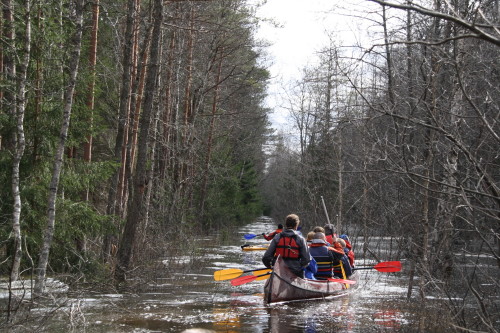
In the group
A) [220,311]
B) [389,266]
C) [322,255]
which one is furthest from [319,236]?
[220,311]

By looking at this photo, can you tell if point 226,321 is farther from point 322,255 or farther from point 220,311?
point 322,255

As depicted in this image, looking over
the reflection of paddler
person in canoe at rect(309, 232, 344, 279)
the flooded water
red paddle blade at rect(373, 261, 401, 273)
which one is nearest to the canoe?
the flooded water

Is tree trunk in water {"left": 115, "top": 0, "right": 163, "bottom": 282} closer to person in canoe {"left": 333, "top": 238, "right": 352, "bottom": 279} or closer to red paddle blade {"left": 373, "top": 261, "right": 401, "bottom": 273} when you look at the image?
person in canoe {"left": 333, "top": 238, "right": 352, "bottom": 279}

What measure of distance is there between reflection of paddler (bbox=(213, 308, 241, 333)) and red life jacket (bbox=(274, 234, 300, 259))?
183 centimetres

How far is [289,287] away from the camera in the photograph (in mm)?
10836

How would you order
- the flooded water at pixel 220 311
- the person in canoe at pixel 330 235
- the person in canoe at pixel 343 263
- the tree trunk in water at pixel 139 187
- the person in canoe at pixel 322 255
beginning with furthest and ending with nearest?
the person in canoe at pixel 330 235 < the person in canoe at pixel 343 263 < the person in canoe at pixel 322 255 < the tree trunk in water at pixel 139 187 < the flooded water at pixel 220 311

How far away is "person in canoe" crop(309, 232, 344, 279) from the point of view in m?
12.3

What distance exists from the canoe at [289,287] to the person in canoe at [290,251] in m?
0.21

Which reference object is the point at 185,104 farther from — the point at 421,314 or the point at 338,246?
the point at 421,314

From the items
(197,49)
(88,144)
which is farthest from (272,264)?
(197,49)

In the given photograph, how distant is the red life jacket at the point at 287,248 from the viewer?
1102 cm

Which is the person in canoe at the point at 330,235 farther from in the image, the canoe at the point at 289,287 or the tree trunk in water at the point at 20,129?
the tree trunk in water at the point at 20,129

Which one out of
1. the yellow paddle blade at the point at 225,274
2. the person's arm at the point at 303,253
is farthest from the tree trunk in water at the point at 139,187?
the person's arm at the point at 303,253

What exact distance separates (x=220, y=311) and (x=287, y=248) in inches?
83.6
